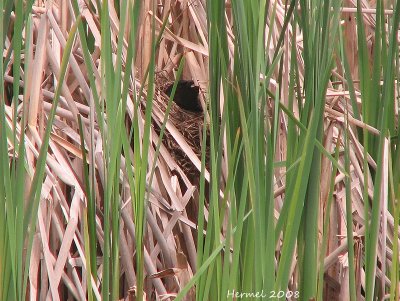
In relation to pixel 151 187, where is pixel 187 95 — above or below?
above

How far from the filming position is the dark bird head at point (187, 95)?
1.69 metres

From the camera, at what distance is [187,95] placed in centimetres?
172

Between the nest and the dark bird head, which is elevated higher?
the dark bird head

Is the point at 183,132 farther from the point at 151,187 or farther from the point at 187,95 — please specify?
the point at 151,187

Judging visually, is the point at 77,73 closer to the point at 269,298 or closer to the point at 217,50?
the point at 217,50

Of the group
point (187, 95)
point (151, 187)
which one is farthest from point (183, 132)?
point (151, 187)

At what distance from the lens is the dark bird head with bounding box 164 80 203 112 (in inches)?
66.4

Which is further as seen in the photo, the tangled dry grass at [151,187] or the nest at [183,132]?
the nest at [183,132]

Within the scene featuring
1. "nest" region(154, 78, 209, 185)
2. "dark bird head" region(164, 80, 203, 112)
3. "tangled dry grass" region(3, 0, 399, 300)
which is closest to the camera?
"tangled dry grass" region(3, 0, 399, 300)

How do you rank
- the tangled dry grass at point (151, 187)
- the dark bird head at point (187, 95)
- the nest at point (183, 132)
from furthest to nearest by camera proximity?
the dark bird head at point (187, 95) < the nest at point (183, 132) < the tangled dry grass at point (151, 187)

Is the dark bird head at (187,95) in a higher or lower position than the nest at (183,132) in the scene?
higher

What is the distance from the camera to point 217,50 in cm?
99

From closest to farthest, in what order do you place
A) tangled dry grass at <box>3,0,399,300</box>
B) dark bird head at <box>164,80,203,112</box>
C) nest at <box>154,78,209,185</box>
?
tangled dry grass at <box>3,0,399,300</box> < nest at <box>154,78,209,185</box> < dark bird head at <box>164,80,203,112</box>

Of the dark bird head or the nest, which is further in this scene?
the dark bird head
